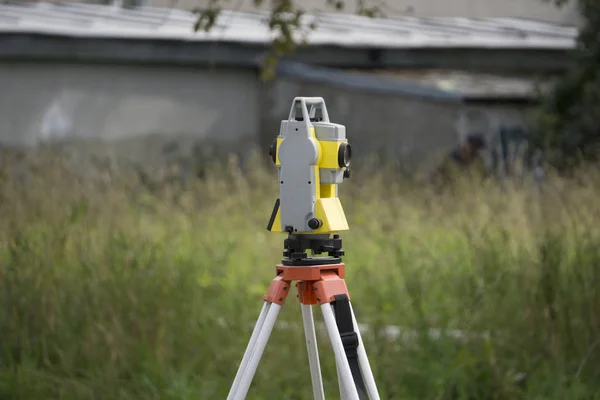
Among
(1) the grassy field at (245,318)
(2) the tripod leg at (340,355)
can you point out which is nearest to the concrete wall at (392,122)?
(1) the grassy field at (245,318)

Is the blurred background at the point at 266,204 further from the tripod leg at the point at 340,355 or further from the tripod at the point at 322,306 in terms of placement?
the tripod leg at the point at 340,355

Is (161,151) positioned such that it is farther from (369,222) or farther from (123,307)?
(123,307)

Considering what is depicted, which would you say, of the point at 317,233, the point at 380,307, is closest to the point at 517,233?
the point at 380,307

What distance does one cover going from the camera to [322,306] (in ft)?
10.5

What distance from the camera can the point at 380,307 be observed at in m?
6.03

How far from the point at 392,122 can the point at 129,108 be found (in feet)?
12.1

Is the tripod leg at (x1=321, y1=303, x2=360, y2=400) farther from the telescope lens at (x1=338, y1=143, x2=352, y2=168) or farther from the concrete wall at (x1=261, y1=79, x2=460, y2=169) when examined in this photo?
the concrete wall at (x1=261, y1=79, x2=460, y2=169)

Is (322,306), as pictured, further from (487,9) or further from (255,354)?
(487,9)

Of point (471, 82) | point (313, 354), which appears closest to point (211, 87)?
point (471, 82)

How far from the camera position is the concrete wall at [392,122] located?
13.6 metres

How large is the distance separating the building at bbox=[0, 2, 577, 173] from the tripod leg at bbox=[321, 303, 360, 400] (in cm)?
995

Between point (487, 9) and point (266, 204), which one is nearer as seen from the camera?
point (266, 204)

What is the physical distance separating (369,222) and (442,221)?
626 mm

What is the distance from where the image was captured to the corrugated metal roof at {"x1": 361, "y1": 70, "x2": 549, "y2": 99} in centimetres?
1367
